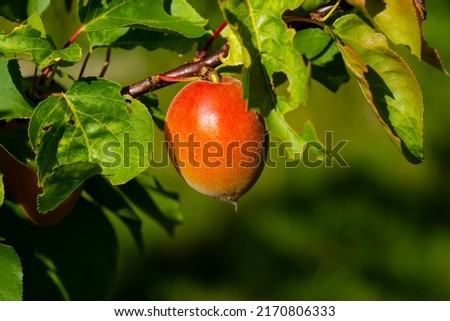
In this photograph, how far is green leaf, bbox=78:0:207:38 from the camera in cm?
112

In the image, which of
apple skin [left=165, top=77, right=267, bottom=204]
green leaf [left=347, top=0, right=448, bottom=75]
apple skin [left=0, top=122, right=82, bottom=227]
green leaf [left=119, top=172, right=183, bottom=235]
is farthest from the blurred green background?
green leaf [left=347, top=0, right=448, bottom=75]

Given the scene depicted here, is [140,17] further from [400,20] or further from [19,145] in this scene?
[400,20]

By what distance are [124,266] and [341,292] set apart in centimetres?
73

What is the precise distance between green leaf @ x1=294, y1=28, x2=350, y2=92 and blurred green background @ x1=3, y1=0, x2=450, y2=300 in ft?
4.70

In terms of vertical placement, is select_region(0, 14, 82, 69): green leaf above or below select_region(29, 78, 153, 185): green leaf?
above

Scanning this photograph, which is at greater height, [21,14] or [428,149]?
[21,14]

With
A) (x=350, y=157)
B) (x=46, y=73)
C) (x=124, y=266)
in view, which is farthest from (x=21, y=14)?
(x=350, y=157)

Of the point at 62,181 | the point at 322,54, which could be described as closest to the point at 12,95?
the point at 62,181

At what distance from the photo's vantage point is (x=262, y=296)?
8.66 feet

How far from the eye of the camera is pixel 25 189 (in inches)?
48.8

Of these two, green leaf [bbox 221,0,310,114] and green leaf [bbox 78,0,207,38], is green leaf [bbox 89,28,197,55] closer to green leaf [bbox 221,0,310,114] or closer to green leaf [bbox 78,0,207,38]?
green leaf [bbox 78,0,207,38]

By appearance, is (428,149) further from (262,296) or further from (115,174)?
(115,174)

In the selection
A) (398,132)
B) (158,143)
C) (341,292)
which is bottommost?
(341,292)

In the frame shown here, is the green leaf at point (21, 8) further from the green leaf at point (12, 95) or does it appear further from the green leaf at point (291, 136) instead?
the green leaf at point (291, 136)
